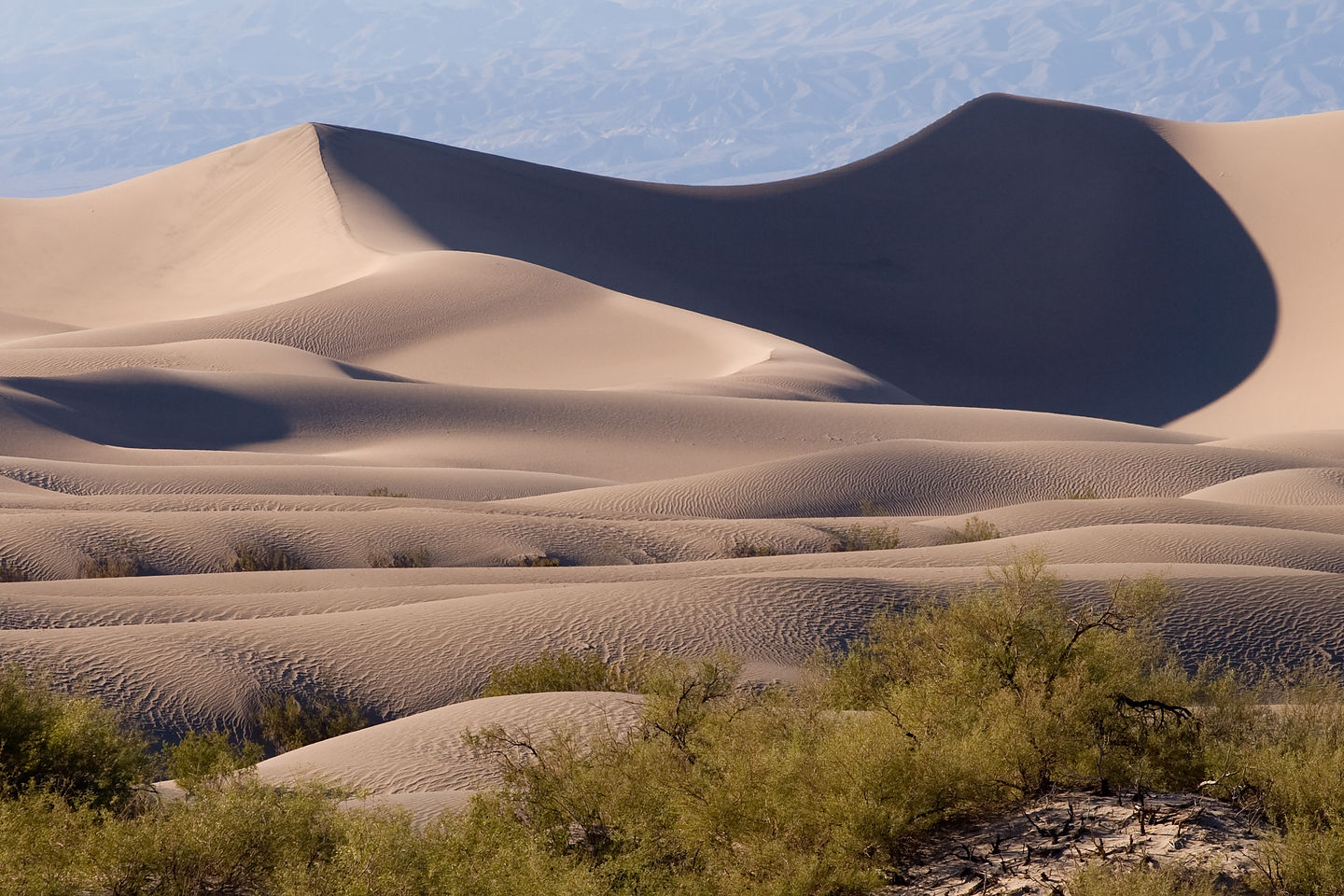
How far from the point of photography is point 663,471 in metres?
29.6

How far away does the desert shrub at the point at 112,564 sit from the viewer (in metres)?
17.5

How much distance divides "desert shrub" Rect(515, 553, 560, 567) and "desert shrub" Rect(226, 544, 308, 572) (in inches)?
111

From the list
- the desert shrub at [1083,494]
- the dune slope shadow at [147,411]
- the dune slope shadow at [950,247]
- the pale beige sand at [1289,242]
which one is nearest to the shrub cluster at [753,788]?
the desert shrub at [1083,494]

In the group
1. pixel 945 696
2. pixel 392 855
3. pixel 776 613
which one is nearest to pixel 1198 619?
pixel 776 613

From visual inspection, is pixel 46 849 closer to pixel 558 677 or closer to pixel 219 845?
pixel 219 845

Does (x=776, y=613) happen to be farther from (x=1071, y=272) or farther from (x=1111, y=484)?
(x=1071, y=272)

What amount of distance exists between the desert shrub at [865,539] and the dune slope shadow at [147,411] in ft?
47.5

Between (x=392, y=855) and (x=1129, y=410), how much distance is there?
46136mm

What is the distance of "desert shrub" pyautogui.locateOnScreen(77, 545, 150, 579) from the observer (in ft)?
57.5

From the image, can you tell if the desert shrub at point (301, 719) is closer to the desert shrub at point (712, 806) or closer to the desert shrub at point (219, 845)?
the desert shrub at point (712, 806)

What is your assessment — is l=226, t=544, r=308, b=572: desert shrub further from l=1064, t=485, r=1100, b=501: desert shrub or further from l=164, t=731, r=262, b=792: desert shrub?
l=1064, t=485, r=1100, b=501: desert shrub

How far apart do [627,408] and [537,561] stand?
13.2 meters

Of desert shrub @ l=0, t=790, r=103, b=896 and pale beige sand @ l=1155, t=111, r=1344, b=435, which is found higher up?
pale beige sand @ l=1155, t=111, r=1344, b=435

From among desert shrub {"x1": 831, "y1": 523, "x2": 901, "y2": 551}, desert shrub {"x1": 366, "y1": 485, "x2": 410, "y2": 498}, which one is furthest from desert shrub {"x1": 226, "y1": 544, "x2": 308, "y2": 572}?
desert shrub {"x1": 831, "y1": 523, "x2": 901, "y2": 551}
